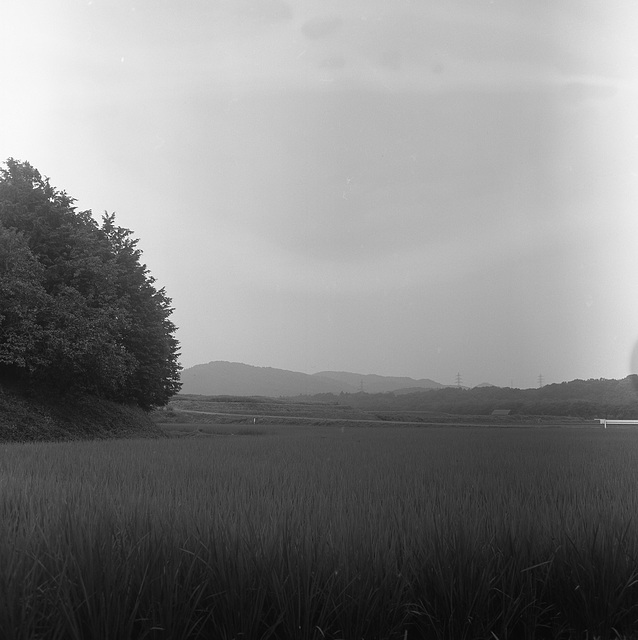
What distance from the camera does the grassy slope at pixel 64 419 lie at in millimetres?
22141

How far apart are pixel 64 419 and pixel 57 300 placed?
5.42m

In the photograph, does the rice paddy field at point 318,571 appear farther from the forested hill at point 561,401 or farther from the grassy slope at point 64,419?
the forested hill at point 561,401

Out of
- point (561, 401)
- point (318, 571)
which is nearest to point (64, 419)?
point (318, 571)

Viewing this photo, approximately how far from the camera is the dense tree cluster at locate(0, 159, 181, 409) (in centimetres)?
2180

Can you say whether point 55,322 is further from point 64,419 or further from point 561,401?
point 561,401

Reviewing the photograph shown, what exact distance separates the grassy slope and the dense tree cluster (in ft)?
2.54

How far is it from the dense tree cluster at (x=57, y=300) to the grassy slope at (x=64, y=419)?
30.5 inches

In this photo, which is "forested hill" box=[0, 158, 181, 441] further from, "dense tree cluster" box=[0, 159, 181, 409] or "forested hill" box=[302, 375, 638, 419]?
"forested hill" box=[302, 375, 638, 419]

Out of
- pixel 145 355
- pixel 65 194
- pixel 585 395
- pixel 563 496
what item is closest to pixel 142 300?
pixel 145 355

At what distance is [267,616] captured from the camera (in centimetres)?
304

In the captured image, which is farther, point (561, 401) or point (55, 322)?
point (561, 401)

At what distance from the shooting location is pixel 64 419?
2459cm

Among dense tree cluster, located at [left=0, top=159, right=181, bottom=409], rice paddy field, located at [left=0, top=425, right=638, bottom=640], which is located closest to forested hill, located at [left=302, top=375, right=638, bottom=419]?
dense tree cluster, located at [left=0, top=159, right=181, bottom=409]

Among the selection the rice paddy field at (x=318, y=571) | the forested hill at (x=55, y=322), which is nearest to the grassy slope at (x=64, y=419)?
the forested hill at (x=55, y=322)
